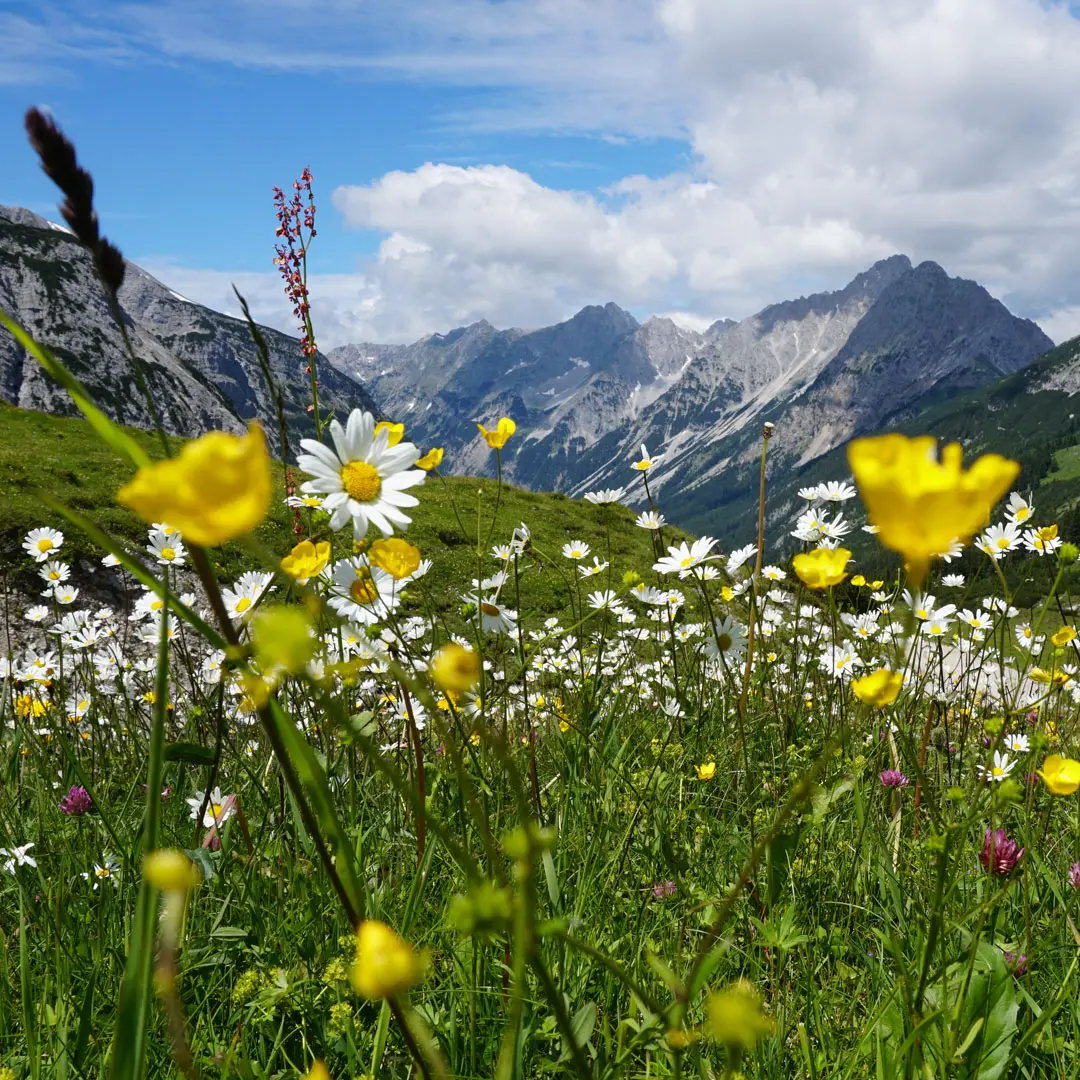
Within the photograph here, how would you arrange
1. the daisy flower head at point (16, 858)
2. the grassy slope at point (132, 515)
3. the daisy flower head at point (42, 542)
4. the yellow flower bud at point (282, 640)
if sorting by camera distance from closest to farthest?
the yellow flower bud at point (282, 640) < the daisy flower head at point (16, 858) < the daisy flower head at point (42, 542) < the grassy slope at point (132, 515)

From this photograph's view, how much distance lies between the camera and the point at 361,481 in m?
1.46

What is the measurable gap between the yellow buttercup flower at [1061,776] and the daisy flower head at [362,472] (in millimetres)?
1223

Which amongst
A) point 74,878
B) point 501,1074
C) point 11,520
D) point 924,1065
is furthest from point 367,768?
point 11,520

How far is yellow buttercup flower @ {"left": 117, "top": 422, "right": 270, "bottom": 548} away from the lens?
559 millimetres

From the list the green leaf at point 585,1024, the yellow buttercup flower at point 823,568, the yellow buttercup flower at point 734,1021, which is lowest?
the green leaf at point 585,1024

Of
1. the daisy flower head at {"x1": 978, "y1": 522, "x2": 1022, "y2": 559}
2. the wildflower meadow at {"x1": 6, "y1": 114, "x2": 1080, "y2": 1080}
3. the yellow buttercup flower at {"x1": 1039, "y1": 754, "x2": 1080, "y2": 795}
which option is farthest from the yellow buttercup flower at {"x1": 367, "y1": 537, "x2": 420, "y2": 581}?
the daisy flower head at {"x1": 978, "y1": 522, "x2": 1022, "y2": 559}

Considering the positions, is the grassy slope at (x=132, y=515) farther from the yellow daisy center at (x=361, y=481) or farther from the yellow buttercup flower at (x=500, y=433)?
the yellow daisy center at (x=361, y=481)

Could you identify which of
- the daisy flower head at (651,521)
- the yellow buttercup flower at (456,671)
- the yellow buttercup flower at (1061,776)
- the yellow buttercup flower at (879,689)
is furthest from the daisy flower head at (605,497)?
the yellow buttercup flower at (456,671)

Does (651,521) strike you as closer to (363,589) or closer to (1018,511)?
(1018,511)

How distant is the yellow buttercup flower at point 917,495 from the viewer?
2.02 feet

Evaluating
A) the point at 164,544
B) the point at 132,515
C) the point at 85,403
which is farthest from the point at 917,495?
the point at 132,515

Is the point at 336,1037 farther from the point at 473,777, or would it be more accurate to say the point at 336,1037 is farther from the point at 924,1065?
the point at 924,1065

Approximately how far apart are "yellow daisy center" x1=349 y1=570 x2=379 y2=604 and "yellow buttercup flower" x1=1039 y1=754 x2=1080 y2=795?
4.22 ft

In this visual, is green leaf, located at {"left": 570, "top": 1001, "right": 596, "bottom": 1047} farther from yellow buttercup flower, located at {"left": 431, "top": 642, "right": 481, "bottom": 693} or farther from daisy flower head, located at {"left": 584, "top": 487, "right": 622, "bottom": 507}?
daisy flower head, located at {"left": 584, "top": 487, "right": 622, "bottom": 507}
